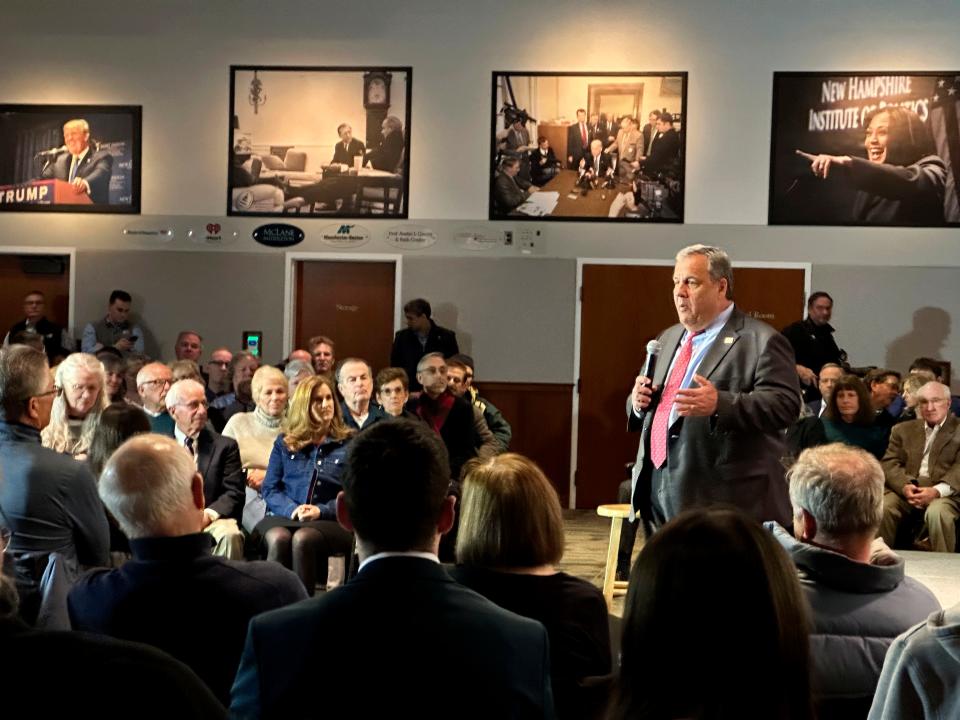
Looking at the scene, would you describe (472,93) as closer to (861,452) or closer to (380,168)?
(380,168)

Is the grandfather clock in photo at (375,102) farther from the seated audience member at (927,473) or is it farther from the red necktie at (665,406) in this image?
the red necktie at (665,406)

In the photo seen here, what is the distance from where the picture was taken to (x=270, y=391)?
612cm

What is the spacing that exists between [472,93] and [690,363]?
284 inches

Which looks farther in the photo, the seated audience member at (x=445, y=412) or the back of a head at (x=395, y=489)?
the seated audience member at (x=445, y=412)

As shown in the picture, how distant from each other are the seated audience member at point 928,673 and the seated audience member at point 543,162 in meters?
9.16

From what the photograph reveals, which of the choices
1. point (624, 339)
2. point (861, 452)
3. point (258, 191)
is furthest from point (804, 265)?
point (861, 452)

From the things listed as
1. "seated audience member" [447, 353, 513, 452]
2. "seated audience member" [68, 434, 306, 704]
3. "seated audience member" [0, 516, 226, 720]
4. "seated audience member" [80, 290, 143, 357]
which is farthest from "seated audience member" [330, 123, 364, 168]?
"seated audience member" [0, 516, 226, 720]

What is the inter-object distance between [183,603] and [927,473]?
585 cm

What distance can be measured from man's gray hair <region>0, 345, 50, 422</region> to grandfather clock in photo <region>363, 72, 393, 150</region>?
740 centimetres

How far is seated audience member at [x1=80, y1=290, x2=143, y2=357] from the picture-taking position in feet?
35.0

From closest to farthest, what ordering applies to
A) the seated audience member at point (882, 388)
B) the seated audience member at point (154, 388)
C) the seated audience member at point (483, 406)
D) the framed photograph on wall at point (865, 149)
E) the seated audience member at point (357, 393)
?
the seated audience member at point (154, 388) < the seated audience member at point (357, 393) < the seated audience member at point (483, 406) < the seated audience member at point (882, 388) < the framed photograph on wall at point (865, 149)

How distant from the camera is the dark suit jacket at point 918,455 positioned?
711 cm

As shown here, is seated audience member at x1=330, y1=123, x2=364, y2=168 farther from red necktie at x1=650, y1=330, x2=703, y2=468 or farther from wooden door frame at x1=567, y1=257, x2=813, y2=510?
red necktie at x1=650, y1=330, x2=703, y2=468

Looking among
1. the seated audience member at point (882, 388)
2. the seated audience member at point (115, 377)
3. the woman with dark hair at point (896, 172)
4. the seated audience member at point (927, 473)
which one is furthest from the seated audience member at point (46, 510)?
the woman with dark hair at point (896, 172)
